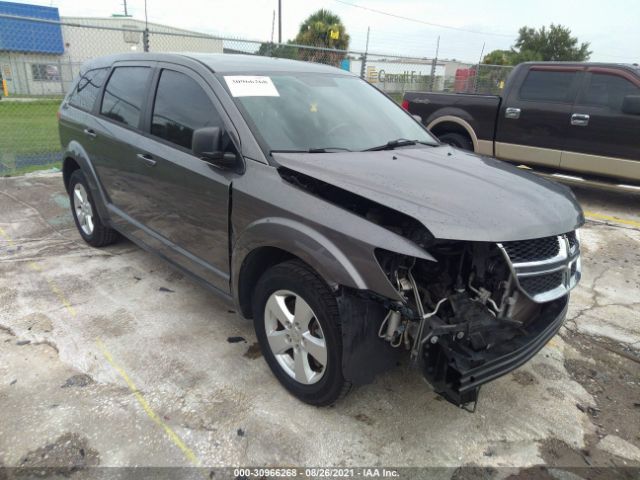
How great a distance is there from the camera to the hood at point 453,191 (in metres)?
2.14

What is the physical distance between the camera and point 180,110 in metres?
3.26

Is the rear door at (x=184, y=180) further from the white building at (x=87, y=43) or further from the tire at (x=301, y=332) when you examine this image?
the white building at (x=87, y=43)

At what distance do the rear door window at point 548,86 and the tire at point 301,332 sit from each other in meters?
6.23

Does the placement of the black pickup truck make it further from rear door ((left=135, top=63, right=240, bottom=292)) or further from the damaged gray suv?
rear door ((left=135, top=63, right=240, bottom=292))

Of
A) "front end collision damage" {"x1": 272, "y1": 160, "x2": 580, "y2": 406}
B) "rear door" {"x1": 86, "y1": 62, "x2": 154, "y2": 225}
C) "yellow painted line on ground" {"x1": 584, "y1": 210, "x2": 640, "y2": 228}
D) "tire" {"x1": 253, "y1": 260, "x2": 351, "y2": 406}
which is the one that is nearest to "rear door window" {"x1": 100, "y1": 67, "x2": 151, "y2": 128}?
"rear door" {"x1": 86, "y1": 62, "x2": 154, "y2": 225}

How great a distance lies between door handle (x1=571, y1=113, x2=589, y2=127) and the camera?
6691mm

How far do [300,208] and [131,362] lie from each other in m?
1.57

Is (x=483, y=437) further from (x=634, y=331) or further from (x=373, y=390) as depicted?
(x=634, y=331)

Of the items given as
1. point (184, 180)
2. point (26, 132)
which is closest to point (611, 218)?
point (184, 180)

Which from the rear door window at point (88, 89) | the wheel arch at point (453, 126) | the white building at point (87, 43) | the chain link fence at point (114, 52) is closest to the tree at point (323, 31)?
the white building at point (87, 43)

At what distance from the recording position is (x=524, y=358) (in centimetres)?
241

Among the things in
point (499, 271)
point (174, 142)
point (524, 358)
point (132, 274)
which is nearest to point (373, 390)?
point (524, 358)

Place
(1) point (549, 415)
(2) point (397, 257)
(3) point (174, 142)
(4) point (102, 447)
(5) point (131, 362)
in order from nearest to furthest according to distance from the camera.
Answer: (2) point (397, 257), (4) point (102, 447), (1) point (549, 415), (5) point (131, 362), (3) point (174, 142)

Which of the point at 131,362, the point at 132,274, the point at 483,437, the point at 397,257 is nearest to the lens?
the point at 397,257
